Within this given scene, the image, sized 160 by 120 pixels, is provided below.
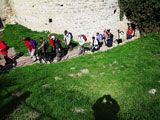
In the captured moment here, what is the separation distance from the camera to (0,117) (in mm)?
3781

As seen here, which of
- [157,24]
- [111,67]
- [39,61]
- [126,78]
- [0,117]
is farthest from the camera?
[157,24]

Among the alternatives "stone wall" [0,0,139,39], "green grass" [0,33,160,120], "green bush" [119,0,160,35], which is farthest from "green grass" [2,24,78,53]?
"green bush" [119,0,160,35]

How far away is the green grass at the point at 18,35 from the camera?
10.9m

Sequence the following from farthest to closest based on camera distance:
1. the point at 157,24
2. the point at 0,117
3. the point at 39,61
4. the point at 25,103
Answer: the point at 157,24
the point at 39,61
the point at 25,103
the point at 0,117

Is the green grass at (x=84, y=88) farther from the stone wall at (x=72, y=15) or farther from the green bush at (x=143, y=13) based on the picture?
the green bush at (x=143, y=13)

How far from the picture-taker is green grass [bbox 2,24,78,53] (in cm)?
1086

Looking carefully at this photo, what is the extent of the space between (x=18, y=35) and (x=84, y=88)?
9.97m

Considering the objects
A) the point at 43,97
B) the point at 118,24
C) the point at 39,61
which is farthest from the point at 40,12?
the point at 43,97

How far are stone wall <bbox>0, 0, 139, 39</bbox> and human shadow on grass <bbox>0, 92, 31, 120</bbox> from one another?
830 centimetres

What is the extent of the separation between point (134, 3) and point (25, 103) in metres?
12.6

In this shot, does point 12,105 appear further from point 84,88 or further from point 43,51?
point 43,51

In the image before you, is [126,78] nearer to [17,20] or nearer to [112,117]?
[112,117]

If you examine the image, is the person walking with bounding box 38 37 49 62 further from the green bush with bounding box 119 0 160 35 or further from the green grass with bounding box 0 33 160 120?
the green bush with bounding box 119 0 160 35

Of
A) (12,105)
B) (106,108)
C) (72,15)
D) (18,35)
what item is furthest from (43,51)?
(18,35)
